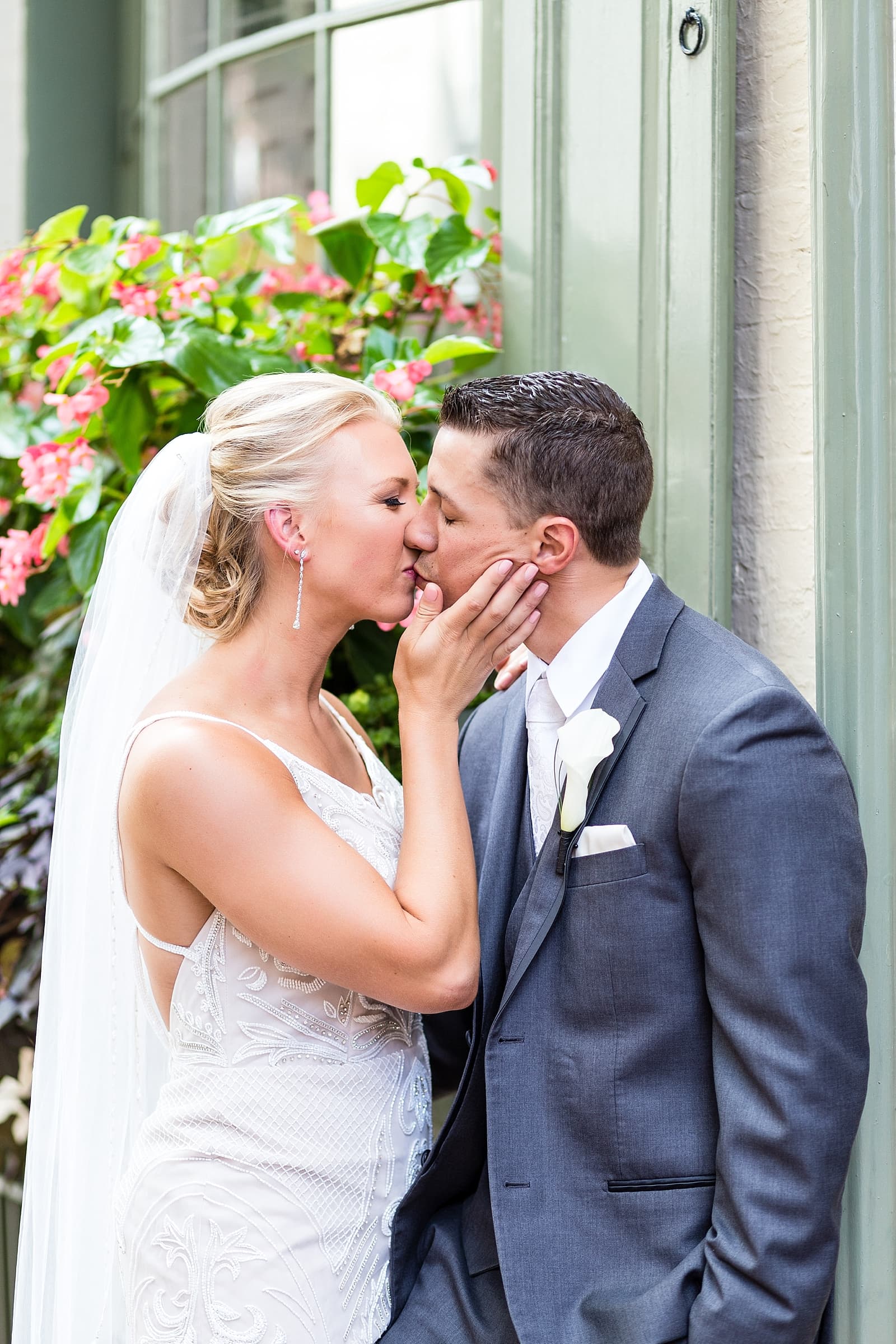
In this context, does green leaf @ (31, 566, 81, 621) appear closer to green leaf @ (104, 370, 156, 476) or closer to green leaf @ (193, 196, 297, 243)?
green leaf @ (104, 370, 156, 476)


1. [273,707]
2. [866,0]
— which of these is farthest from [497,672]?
[866,0]

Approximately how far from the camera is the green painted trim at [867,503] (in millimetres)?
1615

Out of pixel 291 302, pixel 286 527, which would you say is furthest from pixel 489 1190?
pixel 291 302

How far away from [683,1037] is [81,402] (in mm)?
1791

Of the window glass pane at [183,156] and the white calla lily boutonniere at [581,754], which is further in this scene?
the window glass pane at [183,156]

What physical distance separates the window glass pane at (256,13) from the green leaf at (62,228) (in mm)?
920

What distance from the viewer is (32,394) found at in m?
3.32

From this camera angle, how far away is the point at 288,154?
11.3ft

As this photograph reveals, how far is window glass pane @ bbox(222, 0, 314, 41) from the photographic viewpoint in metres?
3.36

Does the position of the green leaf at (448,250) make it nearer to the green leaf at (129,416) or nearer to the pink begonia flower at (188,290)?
the pink begonia flower at (188,290)

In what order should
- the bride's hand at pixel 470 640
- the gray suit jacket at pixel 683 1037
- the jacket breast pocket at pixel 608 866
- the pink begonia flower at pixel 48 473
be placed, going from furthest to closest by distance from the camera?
the pink begonia flower at pixel 48 473 → the bride's hand at pixel 470 640 → the jacket breast pocket at pixel 608 866 → the gray suit jacket at pixel 683 1037

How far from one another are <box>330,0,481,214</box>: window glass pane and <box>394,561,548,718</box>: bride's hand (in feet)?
5.17

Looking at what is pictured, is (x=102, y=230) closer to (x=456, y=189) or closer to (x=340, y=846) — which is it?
(x=456, y=189)

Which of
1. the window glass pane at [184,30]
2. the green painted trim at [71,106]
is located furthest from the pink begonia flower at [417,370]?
the green painted trim at [71,106]
